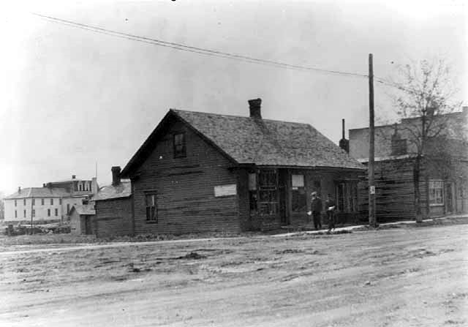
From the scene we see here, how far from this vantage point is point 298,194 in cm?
3169

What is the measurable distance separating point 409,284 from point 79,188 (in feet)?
356

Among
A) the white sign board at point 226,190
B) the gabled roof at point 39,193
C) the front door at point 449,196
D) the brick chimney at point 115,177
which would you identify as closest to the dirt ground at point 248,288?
the white sign board at point 226,190

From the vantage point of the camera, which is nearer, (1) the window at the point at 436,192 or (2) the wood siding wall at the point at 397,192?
(2) the wood siding wall at the point at 397,192

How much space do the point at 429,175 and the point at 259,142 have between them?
457 inches

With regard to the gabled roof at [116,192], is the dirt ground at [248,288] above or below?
below

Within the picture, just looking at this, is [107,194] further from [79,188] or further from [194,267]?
[79,188]

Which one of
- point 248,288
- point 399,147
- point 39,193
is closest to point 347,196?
point 399,147

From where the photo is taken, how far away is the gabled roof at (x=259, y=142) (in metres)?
29.6

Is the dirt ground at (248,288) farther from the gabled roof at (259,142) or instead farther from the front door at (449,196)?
the front door at (449,196)

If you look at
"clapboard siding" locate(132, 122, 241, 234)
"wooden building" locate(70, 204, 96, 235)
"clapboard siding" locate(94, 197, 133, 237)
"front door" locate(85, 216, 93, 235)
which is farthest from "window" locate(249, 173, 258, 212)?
"front door" locate(85, 216, 93, 235)

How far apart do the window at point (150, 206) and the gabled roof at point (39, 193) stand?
82.3 m

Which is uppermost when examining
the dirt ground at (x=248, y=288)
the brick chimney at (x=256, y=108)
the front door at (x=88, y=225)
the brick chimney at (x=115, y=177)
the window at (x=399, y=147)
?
the brick chimney at (x=256, y=108)

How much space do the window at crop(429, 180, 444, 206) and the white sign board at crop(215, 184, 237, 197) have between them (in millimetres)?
15966

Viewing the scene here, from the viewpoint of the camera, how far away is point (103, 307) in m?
9.52
